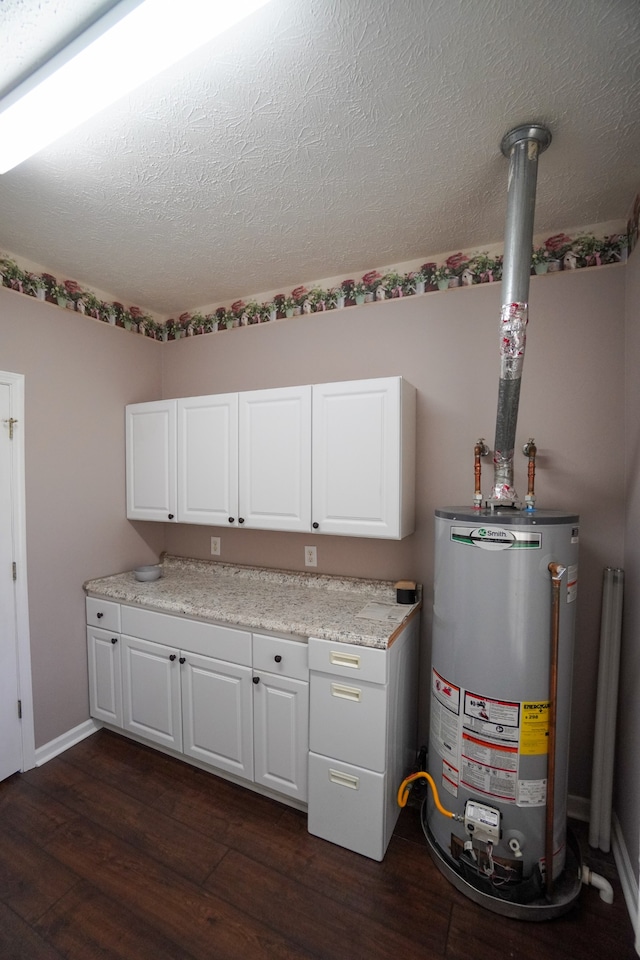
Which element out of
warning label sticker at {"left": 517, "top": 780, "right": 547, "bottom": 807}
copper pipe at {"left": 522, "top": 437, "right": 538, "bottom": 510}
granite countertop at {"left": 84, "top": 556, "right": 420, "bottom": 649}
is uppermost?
copper pipe at {"left": 522, "top": 437, "right": 538, "bottom": 510}

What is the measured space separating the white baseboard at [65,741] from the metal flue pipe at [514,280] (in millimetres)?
2648

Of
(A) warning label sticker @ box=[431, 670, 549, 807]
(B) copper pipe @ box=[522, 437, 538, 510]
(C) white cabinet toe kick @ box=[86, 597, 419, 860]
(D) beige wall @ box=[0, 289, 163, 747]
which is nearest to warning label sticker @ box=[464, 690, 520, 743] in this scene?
(A) warning label sticker @ box=[431, 670, 549, 807]

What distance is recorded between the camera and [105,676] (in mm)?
2350

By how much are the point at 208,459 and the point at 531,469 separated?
5.62 ft

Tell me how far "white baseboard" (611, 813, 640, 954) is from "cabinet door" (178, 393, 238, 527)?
2.18 meters

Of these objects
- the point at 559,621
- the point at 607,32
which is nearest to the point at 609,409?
the point at 559,621

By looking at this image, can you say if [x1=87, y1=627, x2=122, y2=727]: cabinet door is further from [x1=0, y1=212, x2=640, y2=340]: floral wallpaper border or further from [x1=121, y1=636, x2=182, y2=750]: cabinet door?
[x1=0, y1=212, x2=640, y2=340]: floral wallpaper border

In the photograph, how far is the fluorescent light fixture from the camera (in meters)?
0.88

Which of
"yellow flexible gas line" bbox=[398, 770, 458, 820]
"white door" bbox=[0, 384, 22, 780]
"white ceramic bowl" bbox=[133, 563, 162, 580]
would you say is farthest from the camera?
"white ceramic bowl" bbox=[133, 563, 162, 580]

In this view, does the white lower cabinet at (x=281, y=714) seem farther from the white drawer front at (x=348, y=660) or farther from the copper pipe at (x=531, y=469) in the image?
the copper pipe at (x=531, y=469)

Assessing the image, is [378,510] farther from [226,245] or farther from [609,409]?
[226,245]

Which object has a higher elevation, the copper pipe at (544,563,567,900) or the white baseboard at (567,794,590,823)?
the copper pipe at (544,563,567,900)

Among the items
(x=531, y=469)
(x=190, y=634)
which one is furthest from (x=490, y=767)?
(x=190, y=634)

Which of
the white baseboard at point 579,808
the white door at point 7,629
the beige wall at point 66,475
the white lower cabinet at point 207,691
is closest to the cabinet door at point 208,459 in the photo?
the beige wall at point 66,475
